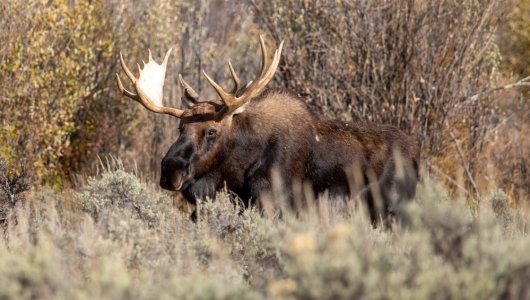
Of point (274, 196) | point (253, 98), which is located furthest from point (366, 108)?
point (274, 196)

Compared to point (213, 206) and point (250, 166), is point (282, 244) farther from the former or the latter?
point (250, 166)

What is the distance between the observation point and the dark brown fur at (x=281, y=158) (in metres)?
7.40

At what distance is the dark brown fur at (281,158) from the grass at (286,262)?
4.79 ft

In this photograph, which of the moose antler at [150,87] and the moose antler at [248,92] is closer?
the moose antler at [248,92]

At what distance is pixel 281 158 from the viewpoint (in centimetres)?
742

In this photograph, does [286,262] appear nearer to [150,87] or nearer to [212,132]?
[212,132]

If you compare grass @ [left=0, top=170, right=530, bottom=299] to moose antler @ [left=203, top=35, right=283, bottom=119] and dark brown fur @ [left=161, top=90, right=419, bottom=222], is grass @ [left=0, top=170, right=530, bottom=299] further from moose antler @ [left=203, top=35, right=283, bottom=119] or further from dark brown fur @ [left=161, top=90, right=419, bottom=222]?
moose antler @ [left=203, top=35, right=283, bottom=119]

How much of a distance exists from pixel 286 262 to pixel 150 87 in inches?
151

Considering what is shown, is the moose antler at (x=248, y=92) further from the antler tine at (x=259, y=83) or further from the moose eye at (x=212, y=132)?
the moose eye at (x=212, y=132)

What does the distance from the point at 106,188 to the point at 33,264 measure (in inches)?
116

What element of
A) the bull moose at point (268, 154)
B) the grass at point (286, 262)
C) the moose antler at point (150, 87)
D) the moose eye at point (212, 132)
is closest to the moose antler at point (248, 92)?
the bull moose at point (268, 154)

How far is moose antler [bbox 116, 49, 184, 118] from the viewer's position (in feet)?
25.4

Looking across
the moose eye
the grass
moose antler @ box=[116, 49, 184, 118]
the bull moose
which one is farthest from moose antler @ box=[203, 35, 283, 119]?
the grass

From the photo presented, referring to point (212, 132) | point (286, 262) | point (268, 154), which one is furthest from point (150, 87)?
point (286, 262)
